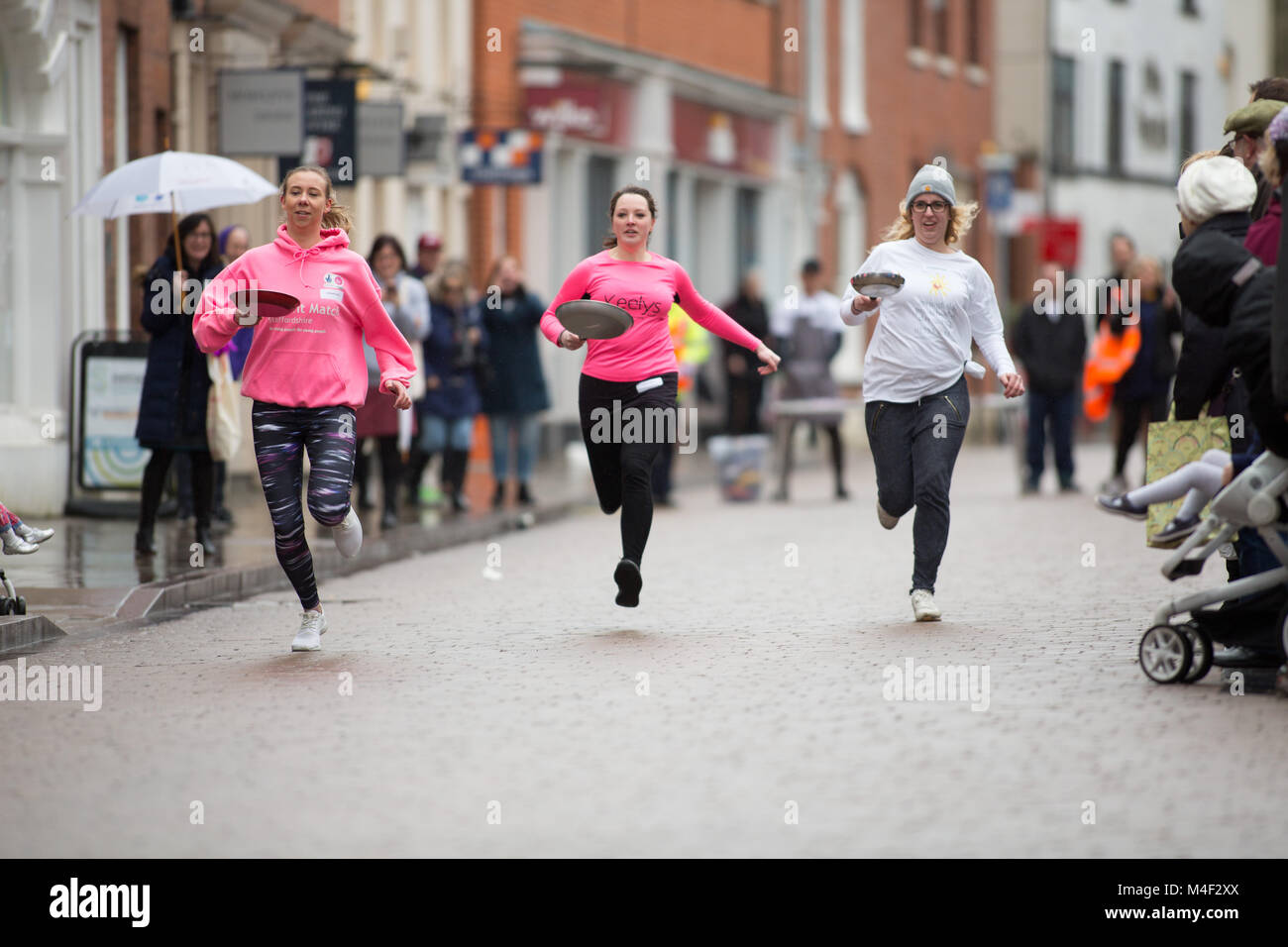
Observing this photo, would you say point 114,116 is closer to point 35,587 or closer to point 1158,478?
point 35,587

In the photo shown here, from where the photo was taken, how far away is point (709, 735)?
292 inches

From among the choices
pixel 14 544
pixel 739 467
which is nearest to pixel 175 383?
pixel 14 544

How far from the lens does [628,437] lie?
34.5ft

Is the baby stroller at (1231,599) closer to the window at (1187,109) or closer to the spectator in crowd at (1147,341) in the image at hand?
the spectator in crowd at (1147,341)

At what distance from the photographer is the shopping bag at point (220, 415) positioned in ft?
45.2

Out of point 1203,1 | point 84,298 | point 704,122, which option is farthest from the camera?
point 1203,1

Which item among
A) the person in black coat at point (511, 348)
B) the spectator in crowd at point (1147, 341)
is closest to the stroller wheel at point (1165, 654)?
the person in black coat at point (511, 348)

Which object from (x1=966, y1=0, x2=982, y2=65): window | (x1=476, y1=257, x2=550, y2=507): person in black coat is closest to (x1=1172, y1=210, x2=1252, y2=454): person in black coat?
(x1=476, y1=257, x2=550, y2=507): person in black coat

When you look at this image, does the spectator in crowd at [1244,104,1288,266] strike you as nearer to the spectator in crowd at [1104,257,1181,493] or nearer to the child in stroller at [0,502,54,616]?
the child in stroller at [0,502,54,616]

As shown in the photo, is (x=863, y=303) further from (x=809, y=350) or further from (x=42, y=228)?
(x=809, y=350)

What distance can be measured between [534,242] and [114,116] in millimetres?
11462

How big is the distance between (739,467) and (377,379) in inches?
213
